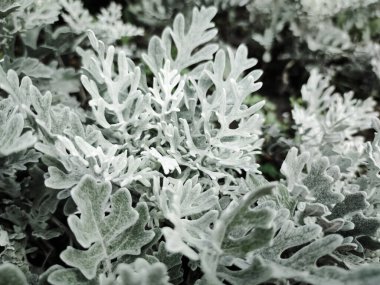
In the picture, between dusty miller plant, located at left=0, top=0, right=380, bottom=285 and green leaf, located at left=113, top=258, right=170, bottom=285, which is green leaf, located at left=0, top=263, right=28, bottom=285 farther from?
green leaf, located at left=113, top=258, right=170, bottom=285

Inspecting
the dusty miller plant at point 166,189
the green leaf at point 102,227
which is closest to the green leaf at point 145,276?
the dusty miller plant at point 166,189

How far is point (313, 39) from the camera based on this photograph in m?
2.06

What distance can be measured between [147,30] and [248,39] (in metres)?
0.52

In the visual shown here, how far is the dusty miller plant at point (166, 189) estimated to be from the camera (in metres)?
0.90

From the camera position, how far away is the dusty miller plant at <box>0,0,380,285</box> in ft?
2.95

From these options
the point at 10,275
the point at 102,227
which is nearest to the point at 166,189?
the point at 102,227

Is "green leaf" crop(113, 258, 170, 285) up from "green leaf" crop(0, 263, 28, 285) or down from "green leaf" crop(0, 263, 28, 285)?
down

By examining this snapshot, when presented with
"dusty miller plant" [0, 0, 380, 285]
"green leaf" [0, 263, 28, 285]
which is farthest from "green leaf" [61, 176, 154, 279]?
"green leaf" [0, 263, 28, 285]

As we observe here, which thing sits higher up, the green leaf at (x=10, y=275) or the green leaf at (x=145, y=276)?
the green leaf at (x=10, y=275)

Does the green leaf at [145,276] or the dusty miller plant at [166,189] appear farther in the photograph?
the dusty miller plant at [166,189]

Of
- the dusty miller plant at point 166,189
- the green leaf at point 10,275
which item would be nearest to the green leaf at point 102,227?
the dusty miller plant at point 166,189

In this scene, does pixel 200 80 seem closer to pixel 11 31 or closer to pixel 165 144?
pixel 165 144

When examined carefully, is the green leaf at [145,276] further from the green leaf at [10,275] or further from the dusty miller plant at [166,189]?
the green leaf at [10,275]

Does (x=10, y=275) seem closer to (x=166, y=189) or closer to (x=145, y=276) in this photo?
(x=145, y=276)
